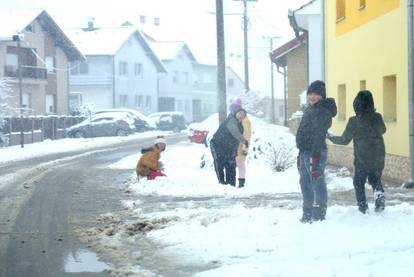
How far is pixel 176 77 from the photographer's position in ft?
235

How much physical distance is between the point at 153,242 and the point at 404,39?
24.7ft

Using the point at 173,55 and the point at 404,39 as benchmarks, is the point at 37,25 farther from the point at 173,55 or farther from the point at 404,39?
the point at 404,39

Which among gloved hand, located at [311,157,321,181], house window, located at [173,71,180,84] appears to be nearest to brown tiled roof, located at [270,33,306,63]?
gloved hand, located at [311,157,321,181]

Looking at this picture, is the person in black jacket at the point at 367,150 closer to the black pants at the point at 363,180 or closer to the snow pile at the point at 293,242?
the black pants at the point at 363,180

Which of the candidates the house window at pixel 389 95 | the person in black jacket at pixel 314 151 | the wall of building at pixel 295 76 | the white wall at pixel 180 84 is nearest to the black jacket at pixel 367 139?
the person in black jacket at pixel 314 151

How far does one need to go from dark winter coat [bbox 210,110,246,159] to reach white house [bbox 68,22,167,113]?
4368cm

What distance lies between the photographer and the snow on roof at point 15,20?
4219 cm

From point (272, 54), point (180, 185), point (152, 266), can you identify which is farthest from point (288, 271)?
point (272, 54)

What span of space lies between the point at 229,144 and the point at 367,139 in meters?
4.66

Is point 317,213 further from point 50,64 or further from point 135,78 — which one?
point 135,78

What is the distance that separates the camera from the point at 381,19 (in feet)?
48.8

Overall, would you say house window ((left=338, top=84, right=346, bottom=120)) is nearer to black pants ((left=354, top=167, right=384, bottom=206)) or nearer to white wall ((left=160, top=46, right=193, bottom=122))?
black pants ((left=354, top=167, right=384, bottom=206))

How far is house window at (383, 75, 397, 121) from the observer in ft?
47.9

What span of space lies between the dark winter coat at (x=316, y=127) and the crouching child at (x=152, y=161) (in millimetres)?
5448
